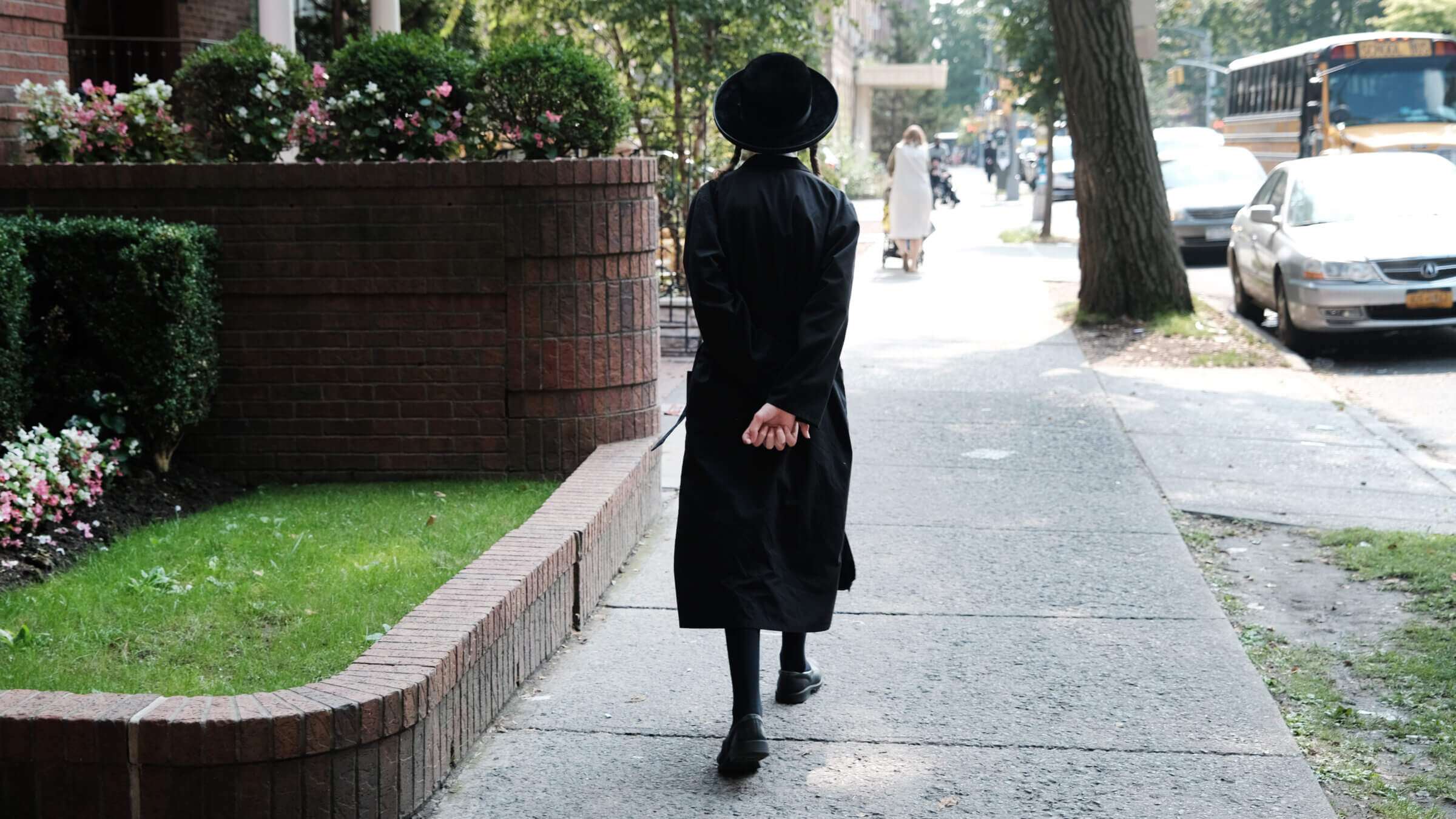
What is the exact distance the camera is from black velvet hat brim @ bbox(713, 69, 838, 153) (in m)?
4.02

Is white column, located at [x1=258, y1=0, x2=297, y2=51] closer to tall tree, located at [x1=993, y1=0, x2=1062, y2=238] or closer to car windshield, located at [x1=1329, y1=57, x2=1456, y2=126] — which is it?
tall tree, located at [x1=993, y1=0, x2=1062, y2=238]

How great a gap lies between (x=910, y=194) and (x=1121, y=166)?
4.91m

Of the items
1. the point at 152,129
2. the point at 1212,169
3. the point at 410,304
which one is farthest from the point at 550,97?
the point at 1212,169

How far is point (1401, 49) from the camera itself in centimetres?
2430

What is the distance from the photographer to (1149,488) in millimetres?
7395

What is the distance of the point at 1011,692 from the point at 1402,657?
1473 millimetres

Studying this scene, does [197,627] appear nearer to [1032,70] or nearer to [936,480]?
[936,480]

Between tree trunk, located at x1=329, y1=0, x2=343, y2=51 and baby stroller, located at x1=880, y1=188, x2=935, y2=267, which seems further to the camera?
baby stroller, located at x1=880, y1=188, x2=935, y2=267

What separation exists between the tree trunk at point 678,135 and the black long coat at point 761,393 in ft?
27.4

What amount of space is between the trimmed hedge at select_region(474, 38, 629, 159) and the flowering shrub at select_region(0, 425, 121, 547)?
2.32m

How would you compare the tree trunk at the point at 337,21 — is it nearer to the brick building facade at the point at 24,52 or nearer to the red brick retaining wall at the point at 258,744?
the brick building facade at the point at 24,52

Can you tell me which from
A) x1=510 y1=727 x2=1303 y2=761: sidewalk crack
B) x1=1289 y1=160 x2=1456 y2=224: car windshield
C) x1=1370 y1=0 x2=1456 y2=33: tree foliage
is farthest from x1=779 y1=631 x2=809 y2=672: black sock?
x1=1370 y1=0 x2=1456 y2=33: tree foliage

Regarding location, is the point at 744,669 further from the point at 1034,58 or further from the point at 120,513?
the point at 1034,58

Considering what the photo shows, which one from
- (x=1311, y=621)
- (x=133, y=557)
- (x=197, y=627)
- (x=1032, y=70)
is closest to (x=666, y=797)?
(x=197, y=627)
